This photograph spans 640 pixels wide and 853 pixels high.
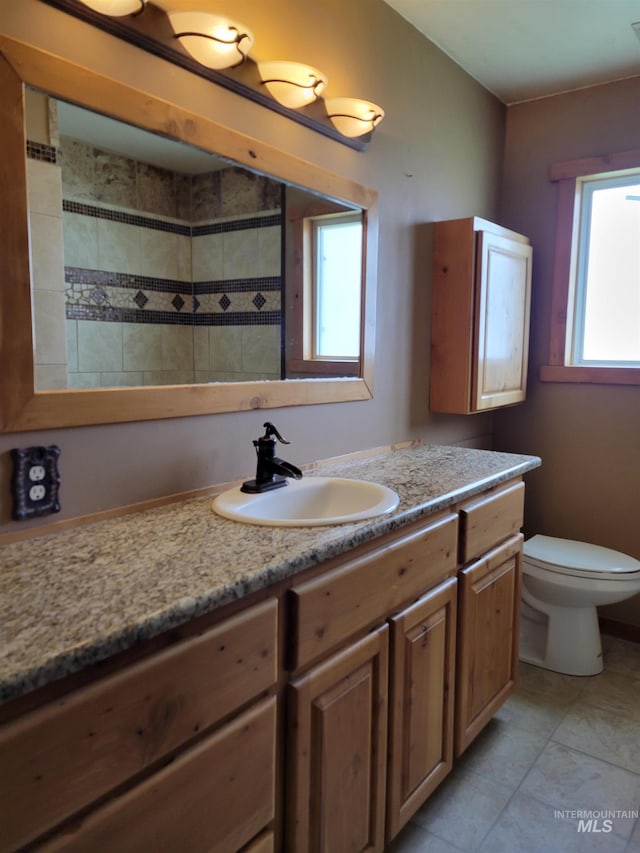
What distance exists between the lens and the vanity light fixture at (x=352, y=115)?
1827mm

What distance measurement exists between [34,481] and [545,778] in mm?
1758

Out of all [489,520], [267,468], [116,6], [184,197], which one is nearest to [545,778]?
[489,520]

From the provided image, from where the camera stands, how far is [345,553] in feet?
4.14

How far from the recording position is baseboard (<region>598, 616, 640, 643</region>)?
2734 mm

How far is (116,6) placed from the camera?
122 cm

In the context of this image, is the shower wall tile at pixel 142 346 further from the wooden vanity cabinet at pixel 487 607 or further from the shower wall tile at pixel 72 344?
the wooden vanity cabinet at pixel 487 607

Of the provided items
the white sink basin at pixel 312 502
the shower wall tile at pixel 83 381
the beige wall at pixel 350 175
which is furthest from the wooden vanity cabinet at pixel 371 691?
the shower wall tile at pixel 83 381

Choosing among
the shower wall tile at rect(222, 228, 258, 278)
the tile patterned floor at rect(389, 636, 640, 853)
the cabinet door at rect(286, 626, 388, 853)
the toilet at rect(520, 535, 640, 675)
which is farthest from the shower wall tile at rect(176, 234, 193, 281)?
the toilet at rect(520, 535, 640, 675)

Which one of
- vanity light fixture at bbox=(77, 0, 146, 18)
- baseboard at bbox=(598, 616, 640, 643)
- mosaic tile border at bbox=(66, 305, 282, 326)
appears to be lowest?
baseboard at bbox=(598, 616, 640, 643)

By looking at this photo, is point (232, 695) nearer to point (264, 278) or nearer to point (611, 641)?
point (264, 278)

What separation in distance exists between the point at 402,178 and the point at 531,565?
1633 mm

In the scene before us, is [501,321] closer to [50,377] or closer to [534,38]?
[534,38]

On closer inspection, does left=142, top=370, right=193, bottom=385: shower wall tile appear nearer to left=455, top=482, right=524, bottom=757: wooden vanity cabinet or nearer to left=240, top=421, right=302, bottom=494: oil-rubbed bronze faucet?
left=240, top=421, right=302, bottom=494: oil-rubbed bronze faucet

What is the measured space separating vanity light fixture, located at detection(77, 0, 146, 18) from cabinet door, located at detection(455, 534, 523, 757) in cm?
161
